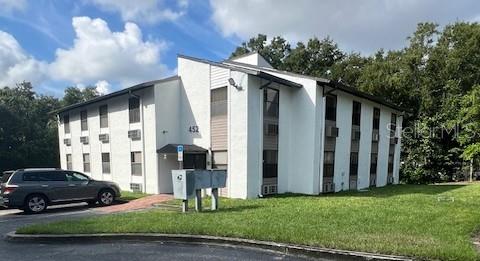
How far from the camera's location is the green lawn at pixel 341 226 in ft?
21.5

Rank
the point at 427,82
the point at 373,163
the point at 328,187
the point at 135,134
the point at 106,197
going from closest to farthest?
1. the point at 106,197
2. the point at 328,187
3. the point at 135,134
4. the point at 373,163
5. the point at 427,82

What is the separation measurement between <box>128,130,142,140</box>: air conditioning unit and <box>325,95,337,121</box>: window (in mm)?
9360

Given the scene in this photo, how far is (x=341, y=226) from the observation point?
27.2 ft

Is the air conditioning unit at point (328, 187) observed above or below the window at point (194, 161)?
below

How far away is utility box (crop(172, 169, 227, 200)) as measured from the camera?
10922mm

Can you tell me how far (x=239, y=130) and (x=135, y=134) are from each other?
624 cm

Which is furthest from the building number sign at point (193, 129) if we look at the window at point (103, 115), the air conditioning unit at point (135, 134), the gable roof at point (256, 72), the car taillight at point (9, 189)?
the car taillight at point (9, 189)

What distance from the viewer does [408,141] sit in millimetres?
30516

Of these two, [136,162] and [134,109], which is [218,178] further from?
[134,109]

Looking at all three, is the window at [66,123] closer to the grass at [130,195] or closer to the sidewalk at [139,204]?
the grass at [130,195]

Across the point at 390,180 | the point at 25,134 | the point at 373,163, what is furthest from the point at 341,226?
the point at 25,134

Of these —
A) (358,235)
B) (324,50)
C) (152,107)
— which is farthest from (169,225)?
(324,50)

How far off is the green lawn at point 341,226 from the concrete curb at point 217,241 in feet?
0.64

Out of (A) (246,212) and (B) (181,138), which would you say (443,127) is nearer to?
(B) (181,138)
